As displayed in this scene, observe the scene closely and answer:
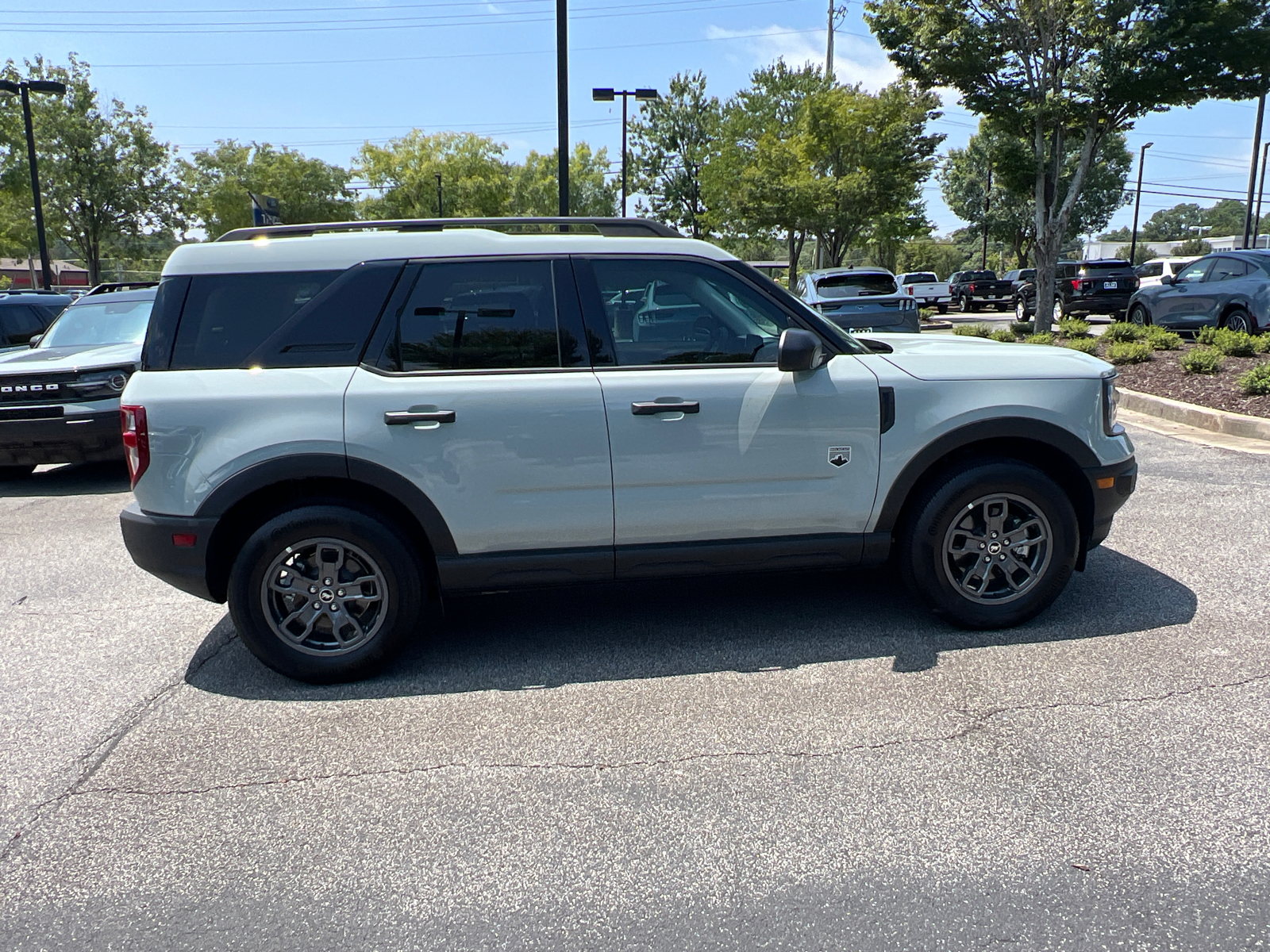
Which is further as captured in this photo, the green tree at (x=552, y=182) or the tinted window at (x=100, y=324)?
the green tree at (x=552, y=182)

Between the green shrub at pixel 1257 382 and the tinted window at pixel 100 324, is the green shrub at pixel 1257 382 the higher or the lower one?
the lower one

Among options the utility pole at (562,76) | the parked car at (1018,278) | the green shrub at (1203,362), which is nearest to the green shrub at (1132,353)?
the green shrub at (1203,362)

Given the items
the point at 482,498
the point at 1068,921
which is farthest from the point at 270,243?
the point at 1068,921

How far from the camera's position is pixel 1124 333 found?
559 inches

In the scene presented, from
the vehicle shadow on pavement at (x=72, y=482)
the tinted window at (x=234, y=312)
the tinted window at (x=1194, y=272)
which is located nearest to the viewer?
the tinted window at (x=234, y=312)

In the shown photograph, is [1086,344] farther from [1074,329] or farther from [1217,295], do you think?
[1217,295]

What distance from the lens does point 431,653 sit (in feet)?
14.6

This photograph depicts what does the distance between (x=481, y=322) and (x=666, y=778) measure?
2.04 meters

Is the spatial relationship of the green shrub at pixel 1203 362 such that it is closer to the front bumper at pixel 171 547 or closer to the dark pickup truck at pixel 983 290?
the front bumper at pixel 171 547

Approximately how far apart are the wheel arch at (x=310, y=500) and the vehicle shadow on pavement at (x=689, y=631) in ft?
1.45

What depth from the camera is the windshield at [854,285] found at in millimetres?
15266

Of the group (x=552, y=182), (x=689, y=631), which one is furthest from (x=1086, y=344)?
(x=552, y=182)

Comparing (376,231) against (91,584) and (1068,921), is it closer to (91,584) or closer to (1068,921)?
(91,584)

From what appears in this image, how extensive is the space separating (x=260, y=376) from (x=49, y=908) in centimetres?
209
